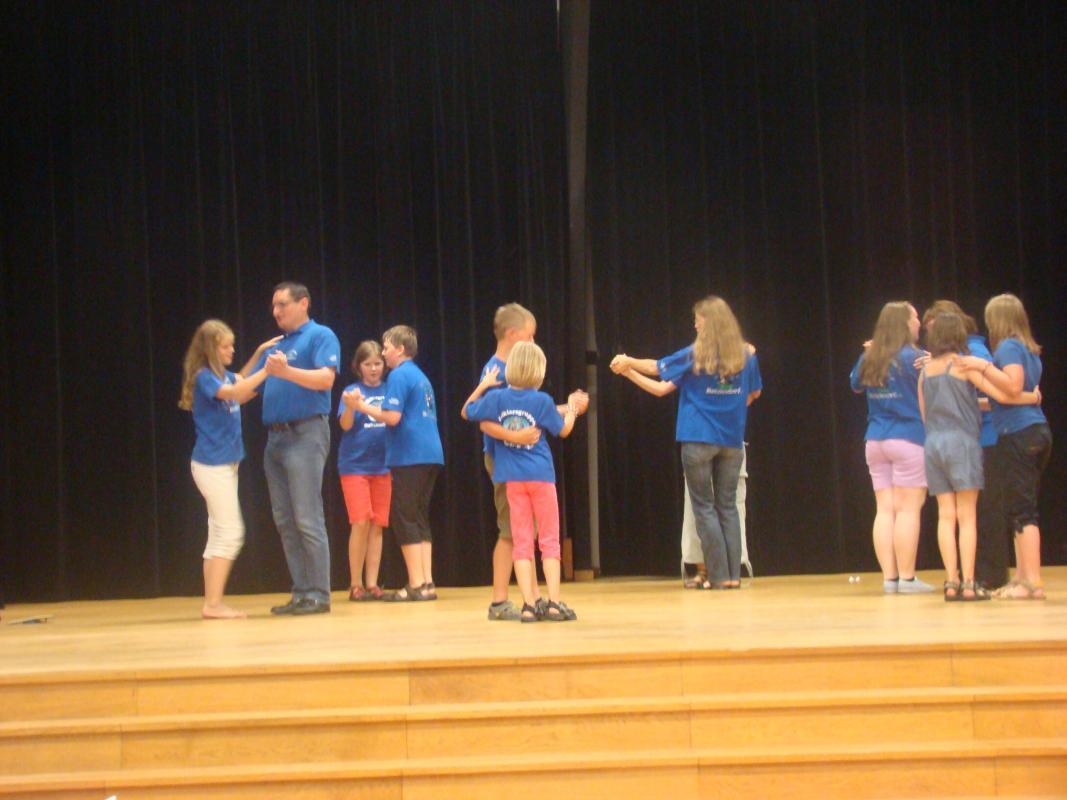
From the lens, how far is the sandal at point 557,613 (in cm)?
514

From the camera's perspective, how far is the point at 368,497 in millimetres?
6973

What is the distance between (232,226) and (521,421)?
384 centimetres

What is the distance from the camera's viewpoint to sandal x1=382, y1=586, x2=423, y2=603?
677 cm

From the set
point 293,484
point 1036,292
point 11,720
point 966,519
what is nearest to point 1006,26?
point 1036,292

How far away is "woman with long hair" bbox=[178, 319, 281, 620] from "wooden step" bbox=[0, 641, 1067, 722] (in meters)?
1.92

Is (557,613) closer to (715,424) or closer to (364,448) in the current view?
(715,424)

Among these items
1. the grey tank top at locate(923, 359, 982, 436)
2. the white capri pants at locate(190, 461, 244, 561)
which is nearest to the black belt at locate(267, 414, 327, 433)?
the white capri pants at locate(190, 461, 244, 561)

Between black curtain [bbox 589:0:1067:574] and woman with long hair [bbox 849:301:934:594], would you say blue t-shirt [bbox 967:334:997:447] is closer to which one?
woman with long hair [bbox 849:301:934:594]

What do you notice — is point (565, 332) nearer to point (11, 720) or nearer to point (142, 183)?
point (142, 183)

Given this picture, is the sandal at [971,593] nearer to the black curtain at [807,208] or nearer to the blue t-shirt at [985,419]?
the blue t-shirt at [985,419]

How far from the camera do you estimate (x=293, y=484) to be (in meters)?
Answer: 5.82

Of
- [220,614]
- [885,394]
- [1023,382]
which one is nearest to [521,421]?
[220,614]

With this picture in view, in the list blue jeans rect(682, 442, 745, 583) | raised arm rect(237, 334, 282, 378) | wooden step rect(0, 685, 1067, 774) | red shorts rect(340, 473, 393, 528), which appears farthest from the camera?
red shorts rect(340, 473, 393, 528)

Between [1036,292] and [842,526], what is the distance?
2234 millimetres
